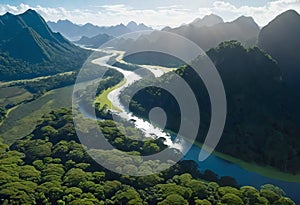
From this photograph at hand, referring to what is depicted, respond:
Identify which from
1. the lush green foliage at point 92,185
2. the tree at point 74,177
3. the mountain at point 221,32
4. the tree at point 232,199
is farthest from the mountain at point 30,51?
the tree at point 232,199

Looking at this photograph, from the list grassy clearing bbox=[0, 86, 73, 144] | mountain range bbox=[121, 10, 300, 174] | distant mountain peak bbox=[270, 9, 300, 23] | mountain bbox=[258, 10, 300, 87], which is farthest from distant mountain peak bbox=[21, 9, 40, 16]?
distant mountain peak bbox=[270, 9, 300, 23]

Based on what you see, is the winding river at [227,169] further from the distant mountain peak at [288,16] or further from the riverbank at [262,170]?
the distant mountain peak at [288,16]

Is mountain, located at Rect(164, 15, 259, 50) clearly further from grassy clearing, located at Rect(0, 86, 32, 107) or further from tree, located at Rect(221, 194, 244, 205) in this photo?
tree, located at Rect(221, 194, 244, 205)

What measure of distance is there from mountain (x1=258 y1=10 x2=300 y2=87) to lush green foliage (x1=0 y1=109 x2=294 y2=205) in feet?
88.1

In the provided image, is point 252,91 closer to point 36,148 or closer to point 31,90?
point 36,148

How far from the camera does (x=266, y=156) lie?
31.0m

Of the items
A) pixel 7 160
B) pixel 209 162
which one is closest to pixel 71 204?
pixel 7 160

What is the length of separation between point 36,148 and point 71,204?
34.2ft

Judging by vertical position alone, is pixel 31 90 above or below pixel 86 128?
below

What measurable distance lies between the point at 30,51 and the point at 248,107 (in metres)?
83.4

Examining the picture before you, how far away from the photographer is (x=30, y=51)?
331ft

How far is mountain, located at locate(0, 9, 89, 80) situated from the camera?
288ft

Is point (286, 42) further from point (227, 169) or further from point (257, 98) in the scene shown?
point (227, 169)

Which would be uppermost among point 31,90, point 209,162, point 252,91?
point 252,91
